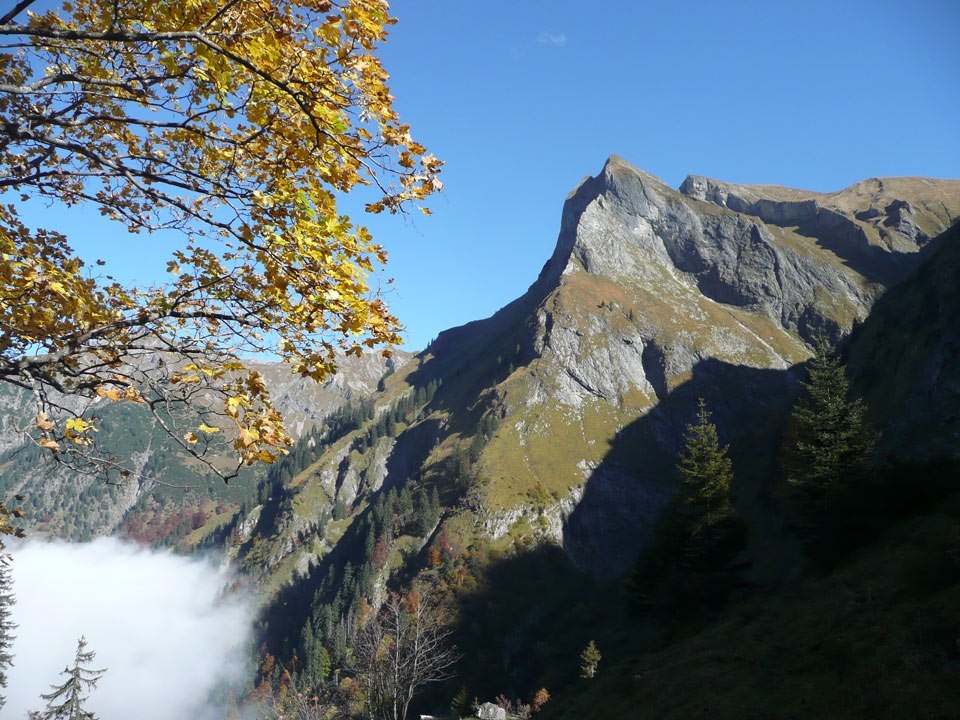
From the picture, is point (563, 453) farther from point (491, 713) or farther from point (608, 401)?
point (491, 713)

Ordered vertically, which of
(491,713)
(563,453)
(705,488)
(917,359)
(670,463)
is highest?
(917,359)

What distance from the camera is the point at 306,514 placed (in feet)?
564

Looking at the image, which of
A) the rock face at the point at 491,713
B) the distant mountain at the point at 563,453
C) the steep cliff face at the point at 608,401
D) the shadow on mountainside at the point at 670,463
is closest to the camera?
the rock face at the point at 491,713

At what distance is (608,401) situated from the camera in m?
146

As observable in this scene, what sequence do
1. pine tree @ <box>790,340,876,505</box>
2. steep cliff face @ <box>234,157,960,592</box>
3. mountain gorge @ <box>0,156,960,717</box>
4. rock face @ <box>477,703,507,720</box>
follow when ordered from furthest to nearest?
steep cliff face @ <box>234,157,960,592</box>, mountain gorge @ <box>0,156,960,717</box>, rock face @ <box>477,703,507,720</box>, pine tree @ <box>790,340,876,505</box>

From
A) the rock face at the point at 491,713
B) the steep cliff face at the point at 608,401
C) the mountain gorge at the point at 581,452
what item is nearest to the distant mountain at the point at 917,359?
the mountain gorge at the point at 581,452

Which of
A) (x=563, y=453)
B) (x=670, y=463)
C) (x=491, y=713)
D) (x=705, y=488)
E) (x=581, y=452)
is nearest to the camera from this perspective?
(x=705, y=488)

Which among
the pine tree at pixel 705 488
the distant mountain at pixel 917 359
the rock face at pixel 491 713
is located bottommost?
the rock face at pixel 491 713

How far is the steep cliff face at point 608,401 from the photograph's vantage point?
11394 centimetres

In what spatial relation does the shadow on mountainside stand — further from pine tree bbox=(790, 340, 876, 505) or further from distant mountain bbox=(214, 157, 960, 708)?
pine tree bbox=(790, 340, 876, 505)

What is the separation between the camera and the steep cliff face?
374ft

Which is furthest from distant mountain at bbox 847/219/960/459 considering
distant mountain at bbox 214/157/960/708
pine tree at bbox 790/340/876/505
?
pine tree at bbox 790/340/876/505

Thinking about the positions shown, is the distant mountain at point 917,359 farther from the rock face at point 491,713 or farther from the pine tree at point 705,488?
the rock face at point 491,713

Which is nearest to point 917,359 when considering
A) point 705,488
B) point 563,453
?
point 563,453
